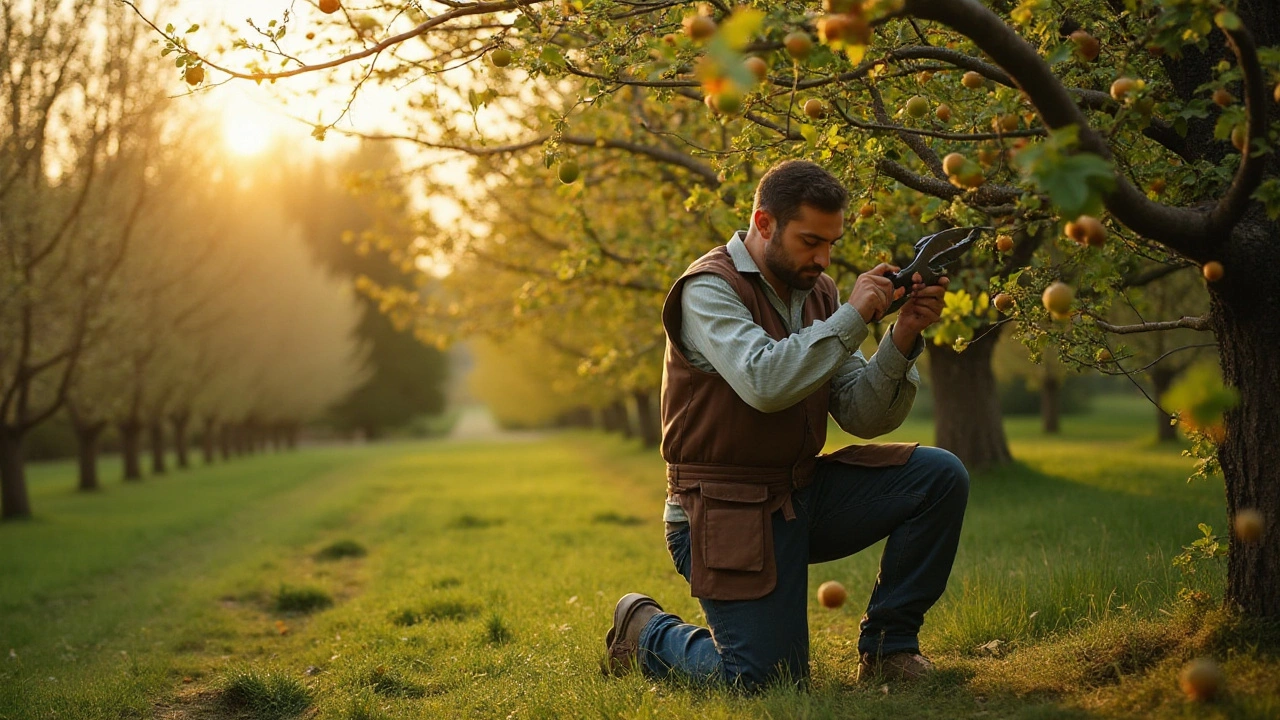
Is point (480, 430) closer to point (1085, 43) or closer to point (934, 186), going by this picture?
point (934, 186)

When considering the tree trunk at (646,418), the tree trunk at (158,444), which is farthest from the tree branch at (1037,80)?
the tree trunk at (158,444)

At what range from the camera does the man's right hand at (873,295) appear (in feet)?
12.0

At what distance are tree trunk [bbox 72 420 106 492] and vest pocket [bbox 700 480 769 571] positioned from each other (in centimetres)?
1970

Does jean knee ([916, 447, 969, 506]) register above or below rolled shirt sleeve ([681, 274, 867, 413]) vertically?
below

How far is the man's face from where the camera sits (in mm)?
3875

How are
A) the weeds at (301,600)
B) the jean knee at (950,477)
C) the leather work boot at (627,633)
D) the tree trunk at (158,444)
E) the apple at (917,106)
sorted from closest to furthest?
the apple at (917,106) → the jean knee at (950,477) → the leather work boot at (627,633) → the weeds at (301,600) → the tree trunk at (158,444)

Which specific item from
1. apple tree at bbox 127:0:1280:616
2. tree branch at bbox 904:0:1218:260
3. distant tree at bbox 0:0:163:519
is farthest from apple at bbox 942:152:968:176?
distant tree at bbox 0:0:163:519

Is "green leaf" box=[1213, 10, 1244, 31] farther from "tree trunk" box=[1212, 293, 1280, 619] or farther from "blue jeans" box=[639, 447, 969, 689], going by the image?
"blue jeans" box=[639, 447, 969, 689]

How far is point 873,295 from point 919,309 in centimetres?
28

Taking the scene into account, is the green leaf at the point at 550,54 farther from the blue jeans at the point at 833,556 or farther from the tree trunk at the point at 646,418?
the tree trunk at the point at 646,418

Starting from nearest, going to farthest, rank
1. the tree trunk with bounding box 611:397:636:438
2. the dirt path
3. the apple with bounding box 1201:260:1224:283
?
1. the apple with bounding box 1201:260:1224:283
2. the tree trunk with bounding box 611:397:636:438
3. the dirt path

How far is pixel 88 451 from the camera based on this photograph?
20.4 metres

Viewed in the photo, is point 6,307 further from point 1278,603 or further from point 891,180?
point 1278,603

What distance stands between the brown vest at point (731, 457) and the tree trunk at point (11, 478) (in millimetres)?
14023
